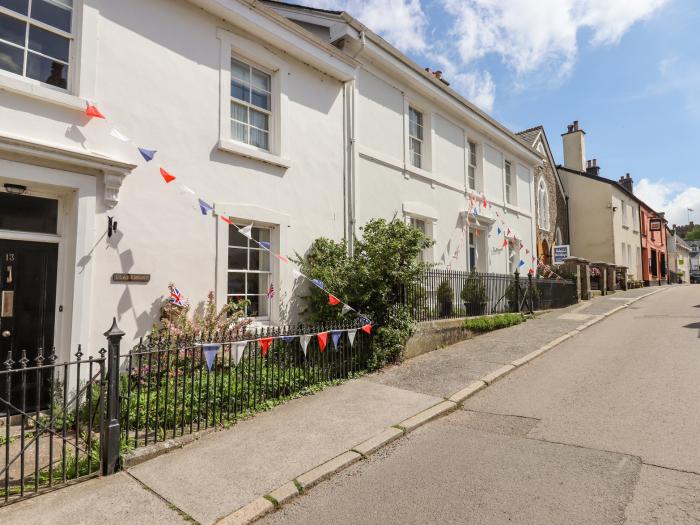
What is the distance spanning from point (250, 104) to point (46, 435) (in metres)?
5.97

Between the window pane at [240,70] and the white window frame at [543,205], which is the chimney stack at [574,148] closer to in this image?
the white window frame at [543,205]

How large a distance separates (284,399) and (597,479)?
12.6ft

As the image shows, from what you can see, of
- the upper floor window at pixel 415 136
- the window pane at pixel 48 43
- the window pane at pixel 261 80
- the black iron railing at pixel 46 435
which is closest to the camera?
the black iron railing at pixel 46 435

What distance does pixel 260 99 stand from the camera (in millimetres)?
8180

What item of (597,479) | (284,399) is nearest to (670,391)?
(597,479)

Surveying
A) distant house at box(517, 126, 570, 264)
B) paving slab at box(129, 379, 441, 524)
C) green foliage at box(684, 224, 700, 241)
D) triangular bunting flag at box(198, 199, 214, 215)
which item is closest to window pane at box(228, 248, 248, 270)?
triangular bunting flag at box(198, 199, 214, 215)

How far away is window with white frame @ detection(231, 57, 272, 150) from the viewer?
7.75 metres

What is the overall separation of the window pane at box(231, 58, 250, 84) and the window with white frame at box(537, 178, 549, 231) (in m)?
16.5

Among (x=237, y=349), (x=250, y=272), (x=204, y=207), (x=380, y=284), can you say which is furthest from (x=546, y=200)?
(x=237, y=349)

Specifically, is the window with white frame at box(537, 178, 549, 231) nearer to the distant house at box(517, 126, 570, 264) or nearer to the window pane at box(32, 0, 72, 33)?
the distant house at box(517, 126, 570, 264)

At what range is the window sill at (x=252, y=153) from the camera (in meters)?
7.17

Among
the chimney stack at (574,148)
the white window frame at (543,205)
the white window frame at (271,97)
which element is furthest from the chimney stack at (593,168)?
the white window frame at (271,97)

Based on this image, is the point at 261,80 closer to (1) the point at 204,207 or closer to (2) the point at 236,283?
(1) the point at 204,207

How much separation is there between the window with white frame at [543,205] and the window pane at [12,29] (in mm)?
19902
